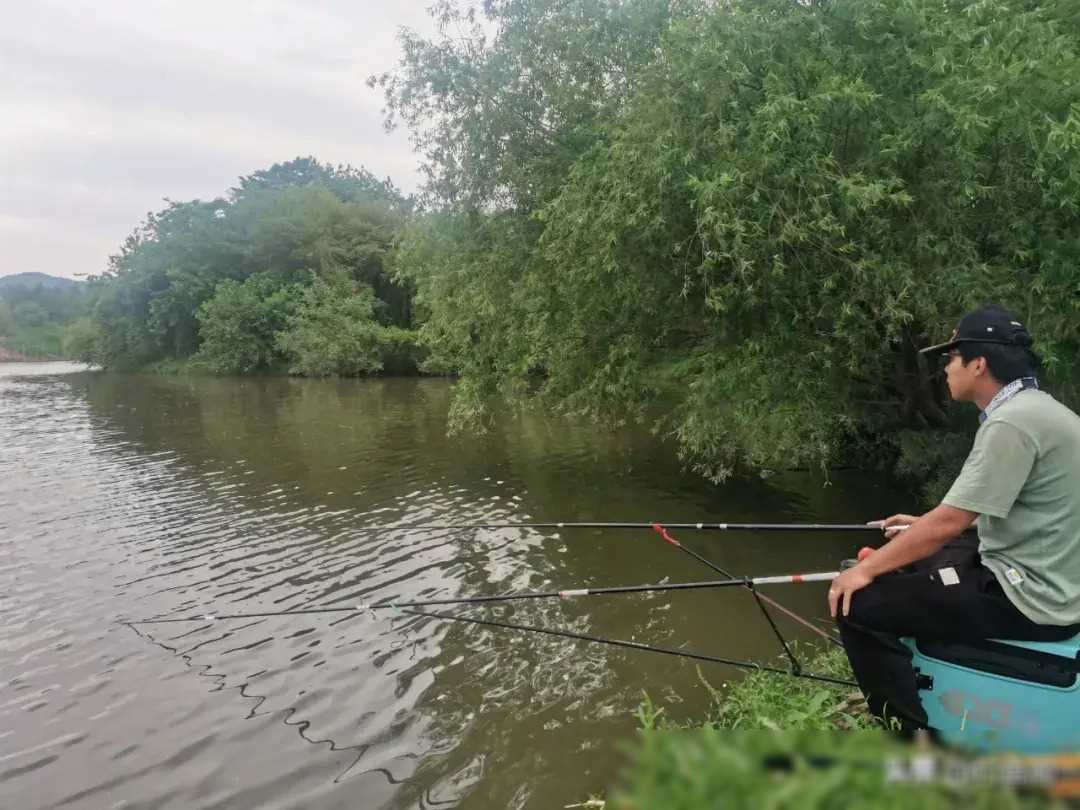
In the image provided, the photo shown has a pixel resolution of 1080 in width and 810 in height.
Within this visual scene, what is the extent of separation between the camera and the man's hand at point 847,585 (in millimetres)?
3684

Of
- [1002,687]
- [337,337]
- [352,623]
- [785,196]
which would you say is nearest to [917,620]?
[1002,687]

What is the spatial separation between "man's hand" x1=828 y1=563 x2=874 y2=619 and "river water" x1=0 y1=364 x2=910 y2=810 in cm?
245

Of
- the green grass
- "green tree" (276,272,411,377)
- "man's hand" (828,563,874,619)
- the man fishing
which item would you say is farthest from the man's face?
"green tree" (276,272,411,377)

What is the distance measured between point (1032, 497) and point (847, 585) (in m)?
0.92

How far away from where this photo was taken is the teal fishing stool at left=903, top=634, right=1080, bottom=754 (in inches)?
132

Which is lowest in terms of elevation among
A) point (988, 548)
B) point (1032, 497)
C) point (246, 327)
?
point (988, 548)

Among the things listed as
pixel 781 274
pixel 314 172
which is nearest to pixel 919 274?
pixel 781 274

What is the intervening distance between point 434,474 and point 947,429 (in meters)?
10.5

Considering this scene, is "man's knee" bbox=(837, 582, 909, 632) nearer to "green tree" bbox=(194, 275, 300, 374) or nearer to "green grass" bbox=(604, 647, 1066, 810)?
"green grass" bbox=(604, 647, 1066, 810)

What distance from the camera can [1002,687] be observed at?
349 centimetres

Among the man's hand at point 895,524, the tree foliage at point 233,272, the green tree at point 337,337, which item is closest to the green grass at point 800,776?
the man's hand at point 895,524

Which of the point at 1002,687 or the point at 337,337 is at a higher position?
the point at 337,337

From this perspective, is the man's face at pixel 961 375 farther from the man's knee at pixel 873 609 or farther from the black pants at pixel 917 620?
the man's knee at pixel 873 609

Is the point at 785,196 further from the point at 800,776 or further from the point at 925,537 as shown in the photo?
the point at 800,776
